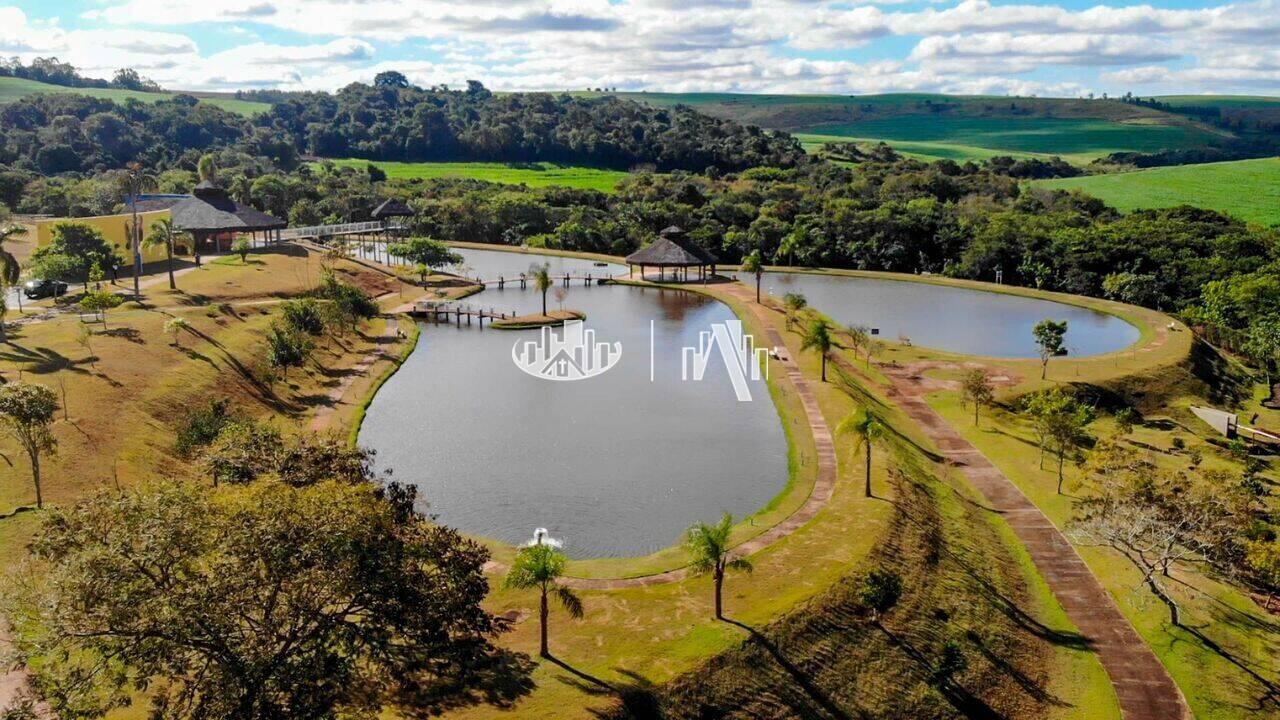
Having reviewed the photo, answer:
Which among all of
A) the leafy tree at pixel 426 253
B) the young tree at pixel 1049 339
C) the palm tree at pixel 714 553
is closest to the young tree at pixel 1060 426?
the young tree at pixel 1049 339

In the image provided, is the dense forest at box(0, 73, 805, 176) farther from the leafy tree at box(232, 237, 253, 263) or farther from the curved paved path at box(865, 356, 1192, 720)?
the curved paved path at box(865, 356, 1192, 720)

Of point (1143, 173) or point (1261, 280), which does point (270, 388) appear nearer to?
point (1261, 280)

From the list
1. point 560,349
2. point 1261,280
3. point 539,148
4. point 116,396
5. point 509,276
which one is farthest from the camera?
point 539,148

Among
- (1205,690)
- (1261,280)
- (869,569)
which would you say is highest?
(1261,280)

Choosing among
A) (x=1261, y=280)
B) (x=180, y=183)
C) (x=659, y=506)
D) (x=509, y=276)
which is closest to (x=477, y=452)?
(x=659, y=506)

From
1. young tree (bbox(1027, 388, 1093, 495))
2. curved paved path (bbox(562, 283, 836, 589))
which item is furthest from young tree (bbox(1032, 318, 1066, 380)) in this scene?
curved paved path (bbox(562, 283, 836, 589))

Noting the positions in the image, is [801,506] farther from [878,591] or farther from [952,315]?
[952,315]

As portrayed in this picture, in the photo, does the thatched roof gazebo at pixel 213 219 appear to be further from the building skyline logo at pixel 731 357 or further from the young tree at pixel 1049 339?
the young tree at pixel 1049 339
